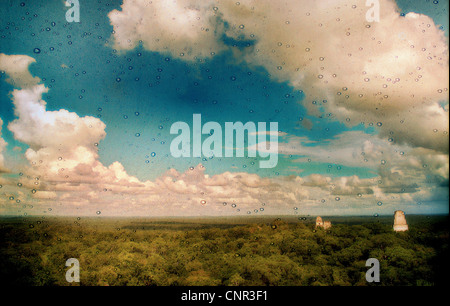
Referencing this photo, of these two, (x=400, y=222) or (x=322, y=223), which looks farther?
(x=322, y=223)

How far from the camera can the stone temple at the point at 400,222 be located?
83.1ft

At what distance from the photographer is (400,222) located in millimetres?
26000

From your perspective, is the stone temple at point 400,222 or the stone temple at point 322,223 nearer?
the stone temple at point 400,222

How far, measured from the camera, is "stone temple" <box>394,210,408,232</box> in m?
25.3

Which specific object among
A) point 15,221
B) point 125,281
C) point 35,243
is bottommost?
point 125,281

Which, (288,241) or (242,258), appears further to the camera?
(288,241)

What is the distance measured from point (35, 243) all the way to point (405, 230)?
34715 millimetres

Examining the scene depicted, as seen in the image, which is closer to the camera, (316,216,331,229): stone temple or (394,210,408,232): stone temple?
(394,210,408,232): stone temple

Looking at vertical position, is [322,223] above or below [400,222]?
below

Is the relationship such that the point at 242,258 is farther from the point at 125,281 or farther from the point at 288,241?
the point at 125,281

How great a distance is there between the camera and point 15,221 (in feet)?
82.2
